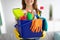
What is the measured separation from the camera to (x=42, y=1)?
1.18 meters

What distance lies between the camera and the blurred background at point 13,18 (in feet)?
3.75

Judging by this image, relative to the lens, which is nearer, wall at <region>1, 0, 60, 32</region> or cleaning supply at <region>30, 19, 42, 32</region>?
cleaning supply at <region>30, 19, 42, 32</region>

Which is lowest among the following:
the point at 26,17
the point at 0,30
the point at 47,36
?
the point at 47,36

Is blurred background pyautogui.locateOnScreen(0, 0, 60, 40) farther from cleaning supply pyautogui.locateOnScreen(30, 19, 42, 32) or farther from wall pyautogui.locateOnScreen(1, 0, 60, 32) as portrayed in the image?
cleaning supply pyautogui.locateOnScreen(30, 19, 42, 32)

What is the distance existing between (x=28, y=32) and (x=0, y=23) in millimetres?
275

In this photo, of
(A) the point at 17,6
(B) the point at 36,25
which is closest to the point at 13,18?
(A) the point at 17,6

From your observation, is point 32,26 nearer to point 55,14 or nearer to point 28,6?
point 28,6

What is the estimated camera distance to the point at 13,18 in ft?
3.82

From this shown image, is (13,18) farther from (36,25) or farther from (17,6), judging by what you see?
(36,25)

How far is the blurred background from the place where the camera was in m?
1.14

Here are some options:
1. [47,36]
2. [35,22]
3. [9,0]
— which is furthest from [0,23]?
[47,36]

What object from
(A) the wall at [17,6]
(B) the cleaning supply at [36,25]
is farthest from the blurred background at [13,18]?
(B) the cleaning supply at [36,25]

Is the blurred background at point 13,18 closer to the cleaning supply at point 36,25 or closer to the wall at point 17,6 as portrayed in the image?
the wall at point 17,6

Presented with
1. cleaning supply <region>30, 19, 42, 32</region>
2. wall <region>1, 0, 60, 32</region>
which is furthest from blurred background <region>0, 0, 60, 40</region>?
cleaning supply <region>30, 19, 42, 32</region>
